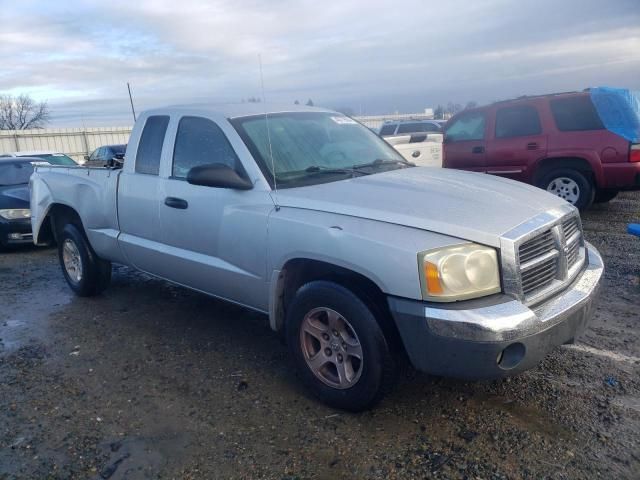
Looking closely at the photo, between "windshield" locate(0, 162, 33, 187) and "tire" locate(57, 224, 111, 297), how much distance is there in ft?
14.1

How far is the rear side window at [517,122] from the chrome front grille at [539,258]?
5.95m

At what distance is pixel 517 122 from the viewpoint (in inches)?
354

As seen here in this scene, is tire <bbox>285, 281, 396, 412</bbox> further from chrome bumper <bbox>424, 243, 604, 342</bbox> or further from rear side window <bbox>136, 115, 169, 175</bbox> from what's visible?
rear side window <bbox>136, 115, 169, 175</bbox>

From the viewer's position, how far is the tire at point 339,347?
298cm

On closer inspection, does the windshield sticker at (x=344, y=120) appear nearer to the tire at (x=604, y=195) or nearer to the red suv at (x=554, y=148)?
the red suv at (x=554, y=148)

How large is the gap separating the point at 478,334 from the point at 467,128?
7715mm

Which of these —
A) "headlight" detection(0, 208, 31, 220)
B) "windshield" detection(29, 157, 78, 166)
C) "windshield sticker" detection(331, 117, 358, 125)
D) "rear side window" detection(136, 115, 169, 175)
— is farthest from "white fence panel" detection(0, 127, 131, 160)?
"windshield sticker" detection(331, 117, 358, 125)

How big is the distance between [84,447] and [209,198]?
1803 mm

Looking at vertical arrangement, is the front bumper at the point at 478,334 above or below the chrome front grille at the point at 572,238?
below

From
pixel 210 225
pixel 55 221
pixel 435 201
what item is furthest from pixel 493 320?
pixel 55 221

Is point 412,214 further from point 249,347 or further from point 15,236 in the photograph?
point 15,236

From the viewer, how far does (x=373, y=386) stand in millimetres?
3049

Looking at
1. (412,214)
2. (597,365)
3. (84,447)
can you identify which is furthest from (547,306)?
(84,447)

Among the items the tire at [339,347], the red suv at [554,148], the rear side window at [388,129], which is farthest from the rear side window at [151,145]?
the rear side window at [388,129]
